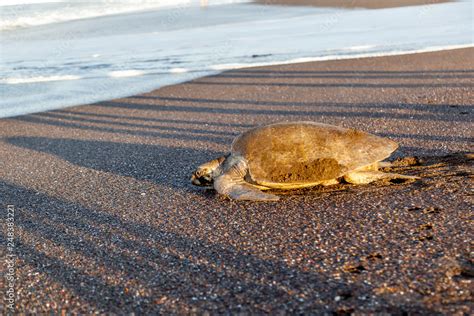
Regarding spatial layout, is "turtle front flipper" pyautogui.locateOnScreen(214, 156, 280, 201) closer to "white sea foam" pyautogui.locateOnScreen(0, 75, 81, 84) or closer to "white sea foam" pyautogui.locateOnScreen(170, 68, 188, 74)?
"white sea foam" pyautogui.locateOnScreen(170, 68, 188, 74)

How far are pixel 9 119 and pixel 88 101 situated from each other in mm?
1334

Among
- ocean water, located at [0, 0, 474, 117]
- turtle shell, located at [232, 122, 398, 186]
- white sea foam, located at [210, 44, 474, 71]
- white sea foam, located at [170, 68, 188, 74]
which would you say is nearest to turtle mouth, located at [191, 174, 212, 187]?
turtle shell, located at [232, 122, 398, 186]

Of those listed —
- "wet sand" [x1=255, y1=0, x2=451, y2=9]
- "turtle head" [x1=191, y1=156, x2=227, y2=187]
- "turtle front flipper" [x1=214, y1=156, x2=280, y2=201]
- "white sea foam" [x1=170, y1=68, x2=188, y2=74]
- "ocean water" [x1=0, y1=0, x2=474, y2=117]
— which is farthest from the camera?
"wet sand" [x1=255, y1=0, x2=451, y2=9]

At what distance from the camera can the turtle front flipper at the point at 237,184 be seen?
389cm

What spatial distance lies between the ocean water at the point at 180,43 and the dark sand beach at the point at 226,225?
11.1 feet

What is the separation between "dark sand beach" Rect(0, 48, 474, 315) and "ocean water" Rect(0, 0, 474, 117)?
11.1ft

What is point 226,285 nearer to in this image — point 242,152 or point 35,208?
point 242,152

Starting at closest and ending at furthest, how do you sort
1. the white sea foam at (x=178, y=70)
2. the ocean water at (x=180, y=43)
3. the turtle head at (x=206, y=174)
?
the turtle head at (x=206, y=174)
the ocean water at (x=180, y=43)
the white sea foam at (x=178, y=70)

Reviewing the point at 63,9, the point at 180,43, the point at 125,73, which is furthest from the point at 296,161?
the point at 63,9

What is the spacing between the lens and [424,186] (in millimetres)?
3932

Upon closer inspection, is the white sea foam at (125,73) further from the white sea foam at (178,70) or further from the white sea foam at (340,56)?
the white sea foam at (340,56)

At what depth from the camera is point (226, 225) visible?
11.8ft

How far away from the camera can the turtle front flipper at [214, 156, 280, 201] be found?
3891 millimetres

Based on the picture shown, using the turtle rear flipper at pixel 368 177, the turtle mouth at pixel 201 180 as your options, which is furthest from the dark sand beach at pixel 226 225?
the turtle mouth at pixel 201 180
